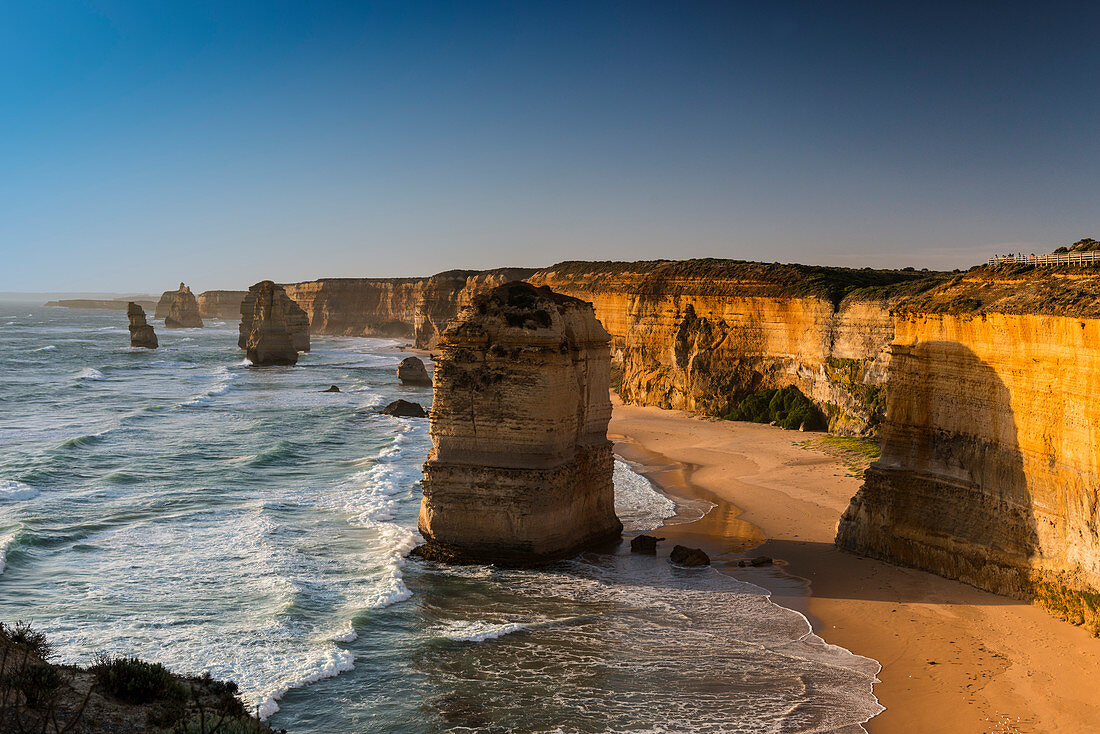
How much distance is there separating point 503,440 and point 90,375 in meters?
53.2

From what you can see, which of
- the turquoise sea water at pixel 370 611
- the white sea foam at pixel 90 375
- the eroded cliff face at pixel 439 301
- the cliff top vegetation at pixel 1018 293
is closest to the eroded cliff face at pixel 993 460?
the cliff top vegetation at pixel 1018 293

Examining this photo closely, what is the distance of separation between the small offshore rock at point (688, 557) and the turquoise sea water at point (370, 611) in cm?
47

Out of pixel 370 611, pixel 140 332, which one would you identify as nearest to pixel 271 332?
pixel 140 332

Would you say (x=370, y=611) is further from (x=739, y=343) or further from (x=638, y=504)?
(x=739, y=343)

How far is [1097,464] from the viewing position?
13.9 m

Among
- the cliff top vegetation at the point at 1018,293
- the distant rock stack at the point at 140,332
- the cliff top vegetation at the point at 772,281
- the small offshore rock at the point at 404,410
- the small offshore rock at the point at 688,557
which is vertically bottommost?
the small offshore rock at the point at 688,557

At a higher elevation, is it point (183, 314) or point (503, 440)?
point (183, 314)

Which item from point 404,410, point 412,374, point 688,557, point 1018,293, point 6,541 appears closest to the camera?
point 1018,293

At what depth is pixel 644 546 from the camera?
66.6 ft

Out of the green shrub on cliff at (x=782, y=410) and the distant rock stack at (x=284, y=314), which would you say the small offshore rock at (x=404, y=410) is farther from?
the distant rock stack at (x=284, y=314)

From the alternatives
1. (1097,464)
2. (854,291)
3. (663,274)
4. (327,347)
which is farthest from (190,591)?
(327,347)

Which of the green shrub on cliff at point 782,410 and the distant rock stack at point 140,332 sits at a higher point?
the distant rock stack at point 140,332

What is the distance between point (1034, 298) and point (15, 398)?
2039 inches

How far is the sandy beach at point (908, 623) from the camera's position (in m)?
12.4
